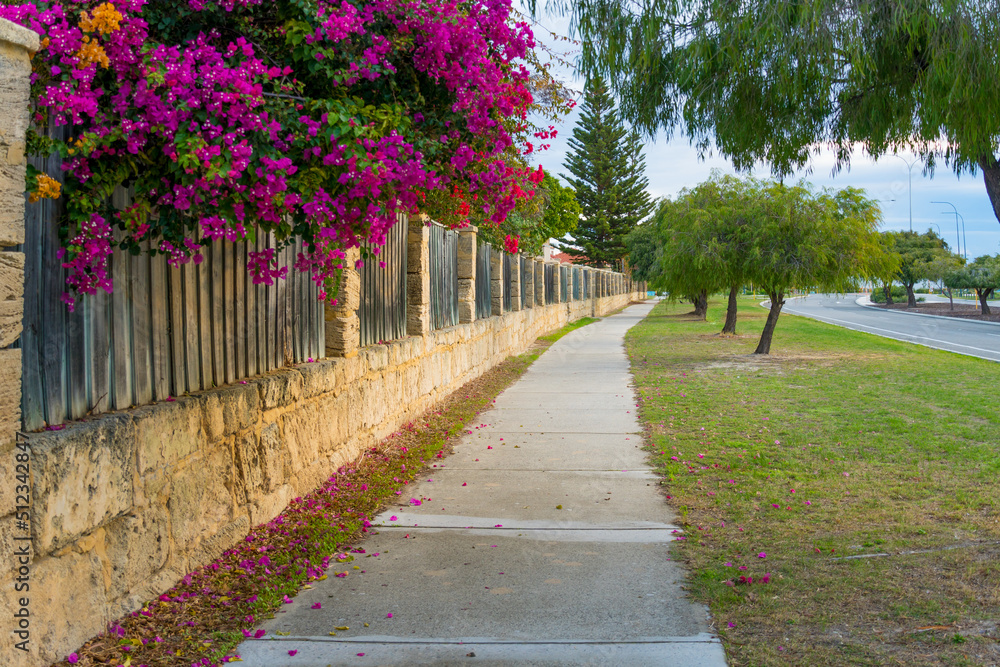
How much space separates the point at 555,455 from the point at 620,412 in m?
2.39

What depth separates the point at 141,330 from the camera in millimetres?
3652

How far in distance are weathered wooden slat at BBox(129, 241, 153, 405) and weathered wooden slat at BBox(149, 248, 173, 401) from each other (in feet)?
0.10

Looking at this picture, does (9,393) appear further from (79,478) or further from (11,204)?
(11,204)

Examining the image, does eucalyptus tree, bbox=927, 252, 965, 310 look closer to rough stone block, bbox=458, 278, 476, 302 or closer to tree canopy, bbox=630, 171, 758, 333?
tree canopy, bbox=630, 171, 758, 333

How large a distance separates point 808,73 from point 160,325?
145 inches

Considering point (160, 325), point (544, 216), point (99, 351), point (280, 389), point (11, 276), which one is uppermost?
point (544, 216)

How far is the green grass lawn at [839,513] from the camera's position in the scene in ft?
10.9

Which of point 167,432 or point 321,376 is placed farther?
point 321,376

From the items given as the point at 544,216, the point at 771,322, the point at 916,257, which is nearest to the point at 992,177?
the point at 771,322

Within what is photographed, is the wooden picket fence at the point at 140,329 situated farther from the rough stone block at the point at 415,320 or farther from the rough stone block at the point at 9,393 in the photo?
the rough stone block at the point at 415,320

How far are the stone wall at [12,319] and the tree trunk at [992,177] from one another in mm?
4776

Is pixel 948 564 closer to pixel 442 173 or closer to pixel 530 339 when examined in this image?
pixel 442 173

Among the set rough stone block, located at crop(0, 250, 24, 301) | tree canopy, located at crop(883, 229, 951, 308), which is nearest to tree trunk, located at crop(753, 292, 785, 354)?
rough stone block, located at crop(0, 250, 24, 301)

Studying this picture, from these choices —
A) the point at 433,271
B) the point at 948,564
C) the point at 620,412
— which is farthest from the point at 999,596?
the point at 433,271
